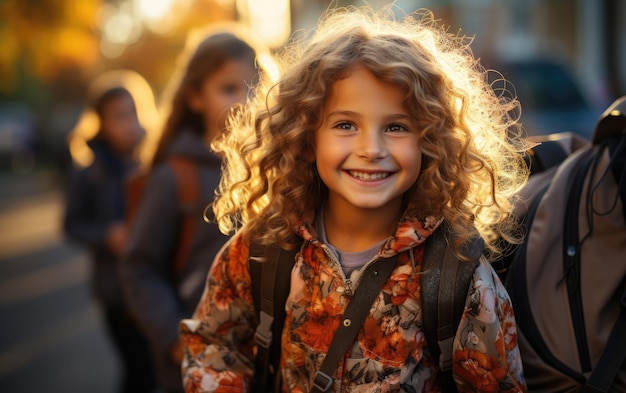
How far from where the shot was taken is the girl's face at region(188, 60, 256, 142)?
336cm

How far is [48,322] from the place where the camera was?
7727mm

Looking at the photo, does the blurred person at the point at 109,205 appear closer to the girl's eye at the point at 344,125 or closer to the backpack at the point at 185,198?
the backpack at the point at 185,198

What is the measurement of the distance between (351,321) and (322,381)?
17 cm

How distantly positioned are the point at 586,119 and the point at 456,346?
8015 mm

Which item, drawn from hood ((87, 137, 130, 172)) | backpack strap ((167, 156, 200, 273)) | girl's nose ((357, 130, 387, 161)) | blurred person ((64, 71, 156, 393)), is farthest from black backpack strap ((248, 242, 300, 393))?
hood ((87, 137, 130, 172))

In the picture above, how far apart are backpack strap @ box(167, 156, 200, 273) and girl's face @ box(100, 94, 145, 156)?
2.23 m

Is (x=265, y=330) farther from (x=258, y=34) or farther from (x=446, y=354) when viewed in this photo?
(x=258, y=34)

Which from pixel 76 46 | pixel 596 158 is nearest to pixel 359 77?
pixel 596 158

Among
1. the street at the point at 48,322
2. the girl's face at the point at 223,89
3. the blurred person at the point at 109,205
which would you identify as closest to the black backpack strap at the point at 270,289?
the girl's face at the point at 223,89

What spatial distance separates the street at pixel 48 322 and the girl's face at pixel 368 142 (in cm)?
425

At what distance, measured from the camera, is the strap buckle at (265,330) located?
2188 mm

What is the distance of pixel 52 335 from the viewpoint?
728 cm

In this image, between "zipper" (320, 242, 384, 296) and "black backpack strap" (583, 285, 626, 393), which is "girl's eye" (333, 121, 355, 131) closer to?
"zipper" (320, 242, 384, 296)

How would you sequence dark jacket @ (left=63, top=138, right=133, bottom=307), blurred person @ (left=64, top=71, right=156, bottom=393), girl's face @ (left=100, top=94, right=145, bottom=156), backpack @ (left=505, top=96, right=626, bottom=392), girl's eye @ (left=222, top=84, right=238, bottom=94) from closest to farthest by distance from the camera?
backpack @ (left=505, top=96, right=626, bottom=392), girl's eye @ (left=222, top=84, right=238, bottom=94), blurred person @ (left=64, top=71, right=156, bottom=393), dark jacket @ (left=63, top=138, right=133, bottom=307), girl's face @ (left=100, top=94, right=145, bottom=156)
